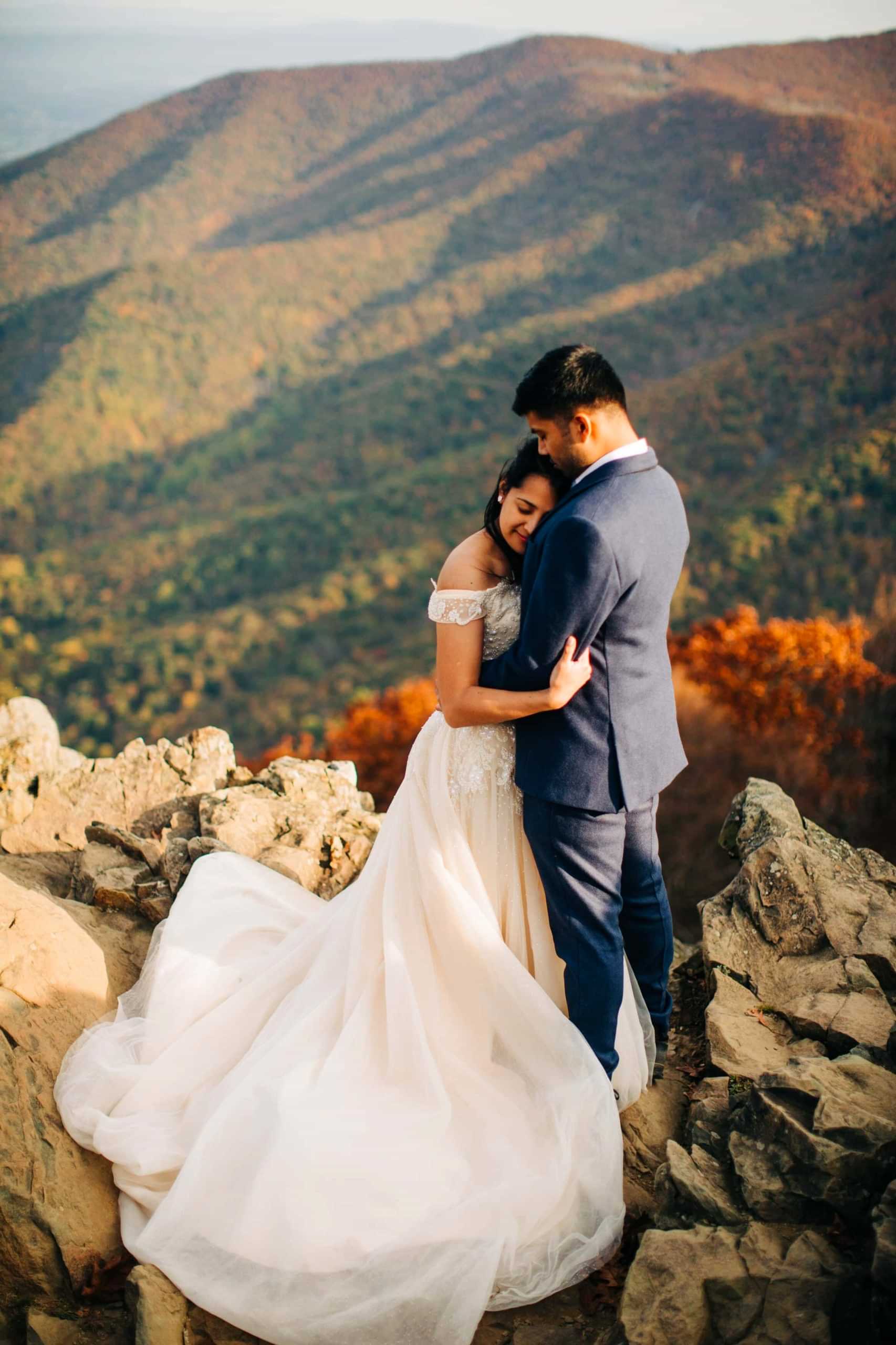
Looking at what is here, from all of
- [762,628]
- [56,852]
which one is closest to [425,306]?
[762,628]

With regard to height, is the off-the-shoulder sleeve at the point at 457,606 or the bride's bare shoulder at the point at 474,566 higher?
the bride's bare shoulder at the point at 474,566

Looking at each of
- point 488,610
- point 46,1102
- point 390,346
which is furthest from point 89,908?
point 390,346

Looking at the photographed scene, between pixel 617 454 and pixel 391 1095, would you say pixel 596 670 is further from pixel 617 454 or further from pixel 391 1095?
pixel 391 1095

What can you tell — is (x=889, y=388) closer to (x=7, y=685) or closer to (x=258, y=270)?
(x=7, y=685)

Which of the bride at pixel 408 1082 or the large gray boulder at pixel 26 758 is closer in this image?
the bride at pixel 408 1082

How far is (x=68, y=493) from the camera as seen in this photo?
40312mm

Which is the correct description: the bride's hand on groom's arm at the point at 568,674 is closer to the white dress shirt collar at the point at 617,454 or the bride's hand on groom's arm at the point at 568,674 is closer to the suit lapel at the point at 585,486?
the suit lapel at the point at 585,486

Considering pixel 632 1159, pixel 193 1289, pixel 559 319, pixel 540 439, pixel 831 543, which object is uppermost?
pixel 559 319

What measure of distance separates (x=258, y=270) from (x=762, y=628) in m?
51.5

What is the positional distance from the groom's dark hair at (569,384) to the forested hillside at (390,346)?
18824 mm

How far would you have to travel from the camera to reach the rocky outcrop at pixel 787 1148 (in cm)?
231

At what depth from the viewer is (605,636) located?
2674 mm

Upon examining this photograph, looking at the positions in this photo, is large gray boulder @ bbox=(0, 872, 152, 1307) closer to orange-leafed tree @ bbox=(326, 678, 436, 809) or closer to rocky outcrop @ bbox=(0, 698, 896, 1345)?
rocky outcrop @ bbox=(0, 698, 896, 1345)

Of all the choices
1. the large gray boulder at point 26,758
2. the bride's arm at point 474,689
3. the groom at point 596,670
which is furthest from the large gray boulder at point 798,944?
the large gray boulder at point 26,758
